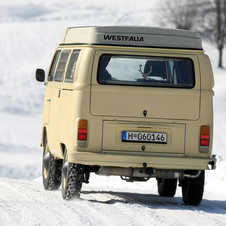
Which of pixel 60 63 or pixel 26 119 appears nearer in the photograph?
pixel 60 63

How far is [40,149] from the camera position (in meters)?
22.7

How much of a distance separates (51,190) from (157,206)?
7.75ft

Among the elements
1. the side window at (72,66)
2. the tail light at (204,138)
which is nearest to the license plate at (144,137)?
the tail light at (204,138)

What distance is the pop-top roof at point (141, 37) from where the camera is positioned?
23.3ft

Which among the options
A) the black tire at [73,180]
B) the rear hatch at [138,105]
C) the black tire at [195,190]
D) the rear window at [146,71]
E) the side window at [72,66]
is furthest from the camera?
the black tire at [195,190]

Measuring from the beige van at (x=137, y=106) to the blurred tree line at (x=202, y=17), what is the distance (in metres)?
35.3

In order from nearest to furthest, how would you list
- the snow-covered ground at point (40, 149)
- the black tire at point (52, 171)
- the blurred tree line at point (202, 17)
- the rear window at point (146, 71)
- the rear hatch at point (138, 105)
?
the snow-covered ground at point (40, 149) < the rear hatch at point (138, 105) < the rear window at point (146, 71) < the black tire at point (52, 171) < the blurred tree line at point (202, 17)

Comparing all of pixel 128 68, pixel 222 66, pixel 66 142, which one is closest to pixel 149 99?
pixel 128 68

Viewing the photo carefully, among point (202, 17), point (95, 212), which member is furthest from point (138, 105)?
point (202, 17)

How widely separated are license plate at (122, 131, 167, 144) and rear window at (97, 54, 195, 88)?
66 centimetres

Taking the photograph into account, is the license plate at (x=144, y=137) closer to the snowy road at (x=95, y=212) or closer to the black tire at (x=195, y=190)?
the snowy road at (x=95, y=212)

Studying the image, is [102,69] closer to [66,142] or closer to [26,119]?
[66,142]

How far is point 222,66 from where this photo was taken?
4188cm

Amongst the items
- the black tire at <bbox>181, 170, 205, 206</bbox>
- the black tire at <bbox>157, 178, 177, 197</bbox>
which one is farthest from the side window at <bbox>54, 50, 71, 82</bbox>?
the black tire at <bbox>157, 178, 177, 197</bbox>
